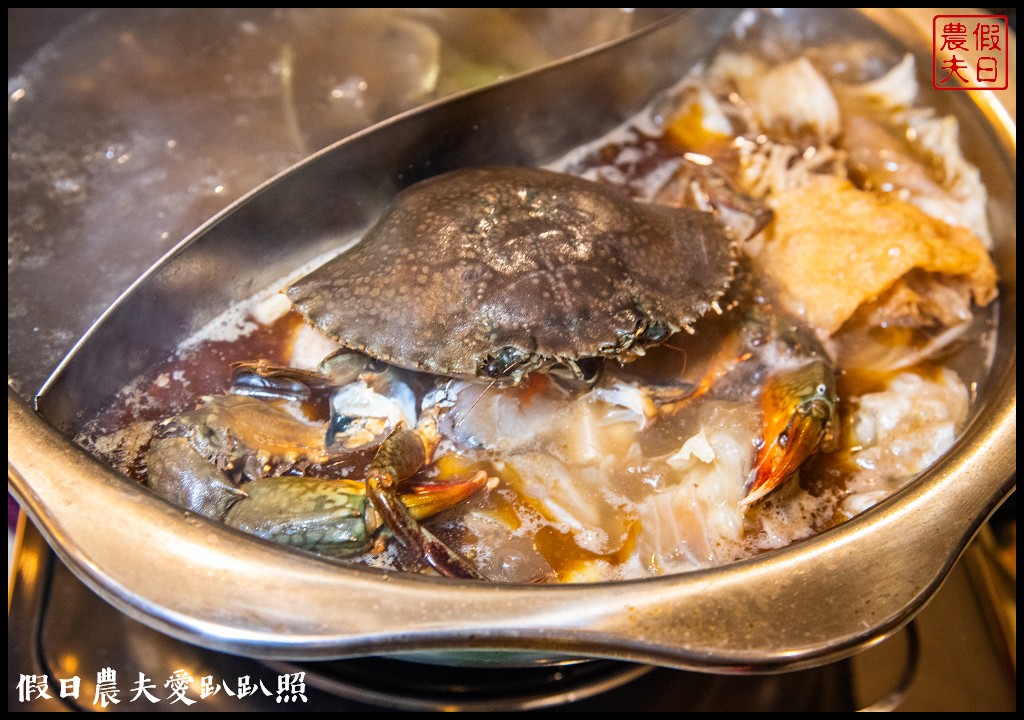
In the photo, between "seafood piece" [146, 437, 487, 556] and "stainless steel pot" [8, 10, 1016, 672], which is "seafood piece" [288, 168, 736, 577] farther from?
"stainless steel pot" [8, 10, 1016, 672]

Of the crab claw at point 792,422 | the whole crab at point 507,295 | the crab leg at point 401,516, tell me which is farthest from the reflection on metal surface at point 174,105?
the crab claw at point 792,422

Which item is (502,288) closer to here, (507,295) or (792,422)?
(507,295)

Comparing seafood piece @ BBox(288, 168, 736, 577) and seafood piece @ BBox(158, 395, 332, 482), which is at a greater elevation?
seafood piece @ BBox(288, 168, 736, 577)

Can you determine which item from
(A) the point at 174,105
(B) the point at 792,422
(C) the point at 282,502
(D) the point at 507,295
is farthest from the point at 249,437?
(A) the point at 174,105

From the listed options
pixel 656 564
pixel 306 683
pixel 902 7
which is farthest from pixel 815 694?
pixel 902 7

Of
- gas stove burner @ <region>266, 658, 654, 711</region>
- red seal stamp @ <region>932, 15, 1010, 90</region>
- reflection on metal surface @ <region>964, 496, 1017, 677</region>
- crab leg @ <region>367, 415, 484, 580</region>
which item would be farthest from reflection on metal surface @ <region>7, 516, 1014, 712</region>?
red seal stamp @ <region>932, 15, 1010, 90</region>

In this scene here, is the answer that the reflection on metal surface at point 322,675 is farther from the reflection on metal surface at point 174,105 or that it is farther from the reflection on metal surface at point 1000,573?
the reflection on metal surface at point 174,105
